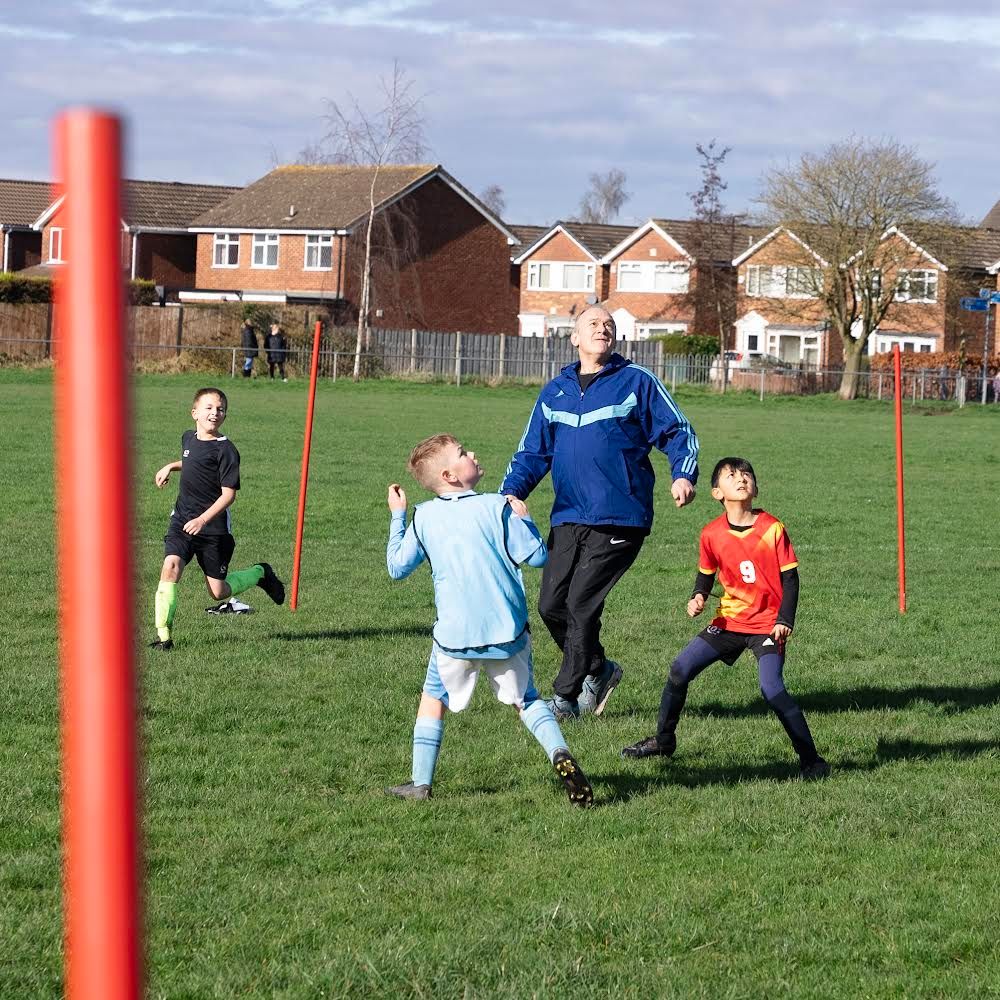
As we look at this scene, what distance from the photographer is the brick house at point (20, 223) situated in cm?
7450

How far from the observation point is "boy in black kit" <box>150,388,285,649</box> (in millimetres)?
9680

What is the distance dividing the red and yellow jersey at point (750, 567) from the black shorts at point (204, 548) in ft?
13.0

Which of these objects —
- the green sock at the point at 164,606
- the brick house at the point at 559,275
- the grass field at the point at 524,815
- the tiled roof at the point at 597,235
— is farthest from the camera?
the tiled roof at the point at 597,235

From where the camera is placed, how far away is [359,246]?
6506 cm

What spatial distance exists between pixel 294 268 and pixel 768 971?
6478cm

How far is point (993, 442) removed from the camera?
33656 mm

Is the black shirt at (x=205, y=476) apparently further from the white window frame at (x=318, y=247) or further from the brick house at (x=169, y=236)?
the brick house at (x=169, y=236)

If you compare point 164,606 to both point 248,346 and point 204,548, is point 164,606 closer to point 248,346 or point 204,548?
point 204,548

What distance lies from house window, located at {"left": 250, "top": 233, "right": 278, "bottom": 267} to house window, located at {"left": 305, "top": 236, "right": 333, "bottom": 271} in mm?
2085

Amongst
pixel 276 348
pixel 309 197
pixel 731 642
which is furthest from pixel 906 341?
pixel 731 642

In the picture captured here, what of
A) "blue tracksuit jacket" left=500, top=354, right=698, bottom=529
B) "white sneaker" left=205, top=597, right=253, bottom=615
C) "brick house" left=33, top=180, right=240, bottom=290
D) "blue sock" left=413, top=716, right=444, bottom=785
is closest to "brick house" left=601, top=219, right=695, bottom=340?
"brick house" left=33, top=180, right=240, bottom=290

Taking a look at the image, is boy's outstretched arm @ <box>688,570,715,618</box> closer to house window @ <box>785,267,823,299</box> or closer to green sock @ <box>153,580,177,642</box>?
green sock @ <box>153,580,177,642</box>

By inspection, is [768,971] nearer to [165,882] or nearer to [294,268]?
[165,882]

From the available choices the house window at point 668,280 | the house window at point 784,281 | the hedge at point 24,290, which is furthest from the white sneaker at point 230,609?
the house window at point 668,280
